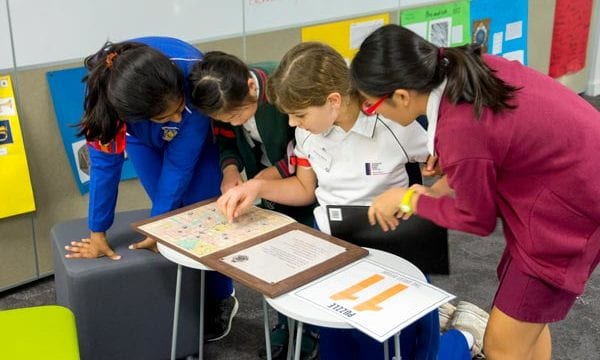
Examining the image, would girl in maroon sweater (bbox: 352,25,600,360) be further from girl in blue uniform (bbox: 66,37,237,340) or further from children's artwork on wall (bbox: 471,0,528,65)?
children's artwork on wall (bbox: 471,0,528,65)

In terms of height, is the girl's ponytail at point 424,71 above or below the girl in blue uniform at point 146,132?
above

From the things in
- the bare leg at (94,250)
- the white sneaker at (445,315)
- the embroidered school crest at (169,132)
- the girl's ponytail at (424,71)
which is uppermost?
the girl's ponytail at (424,71)

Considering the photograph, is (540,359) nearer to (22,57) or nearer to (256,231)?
(256,231)

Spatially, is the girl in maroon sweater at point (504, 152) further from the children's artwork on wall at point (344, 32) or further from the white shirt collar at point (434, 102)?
the children's artwork on wall at point (344, 32)

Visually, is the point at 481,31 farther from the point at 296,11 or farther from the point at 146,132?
the point at 146,132

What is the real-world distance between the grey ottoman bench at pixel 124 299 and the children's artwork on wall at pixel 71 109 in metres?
0.55

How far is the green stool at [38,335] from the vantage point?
146 centimetres

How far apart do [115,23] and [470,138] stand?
1706mm

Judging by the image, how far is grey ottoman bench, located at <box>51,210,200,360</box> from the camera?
1.92 metres

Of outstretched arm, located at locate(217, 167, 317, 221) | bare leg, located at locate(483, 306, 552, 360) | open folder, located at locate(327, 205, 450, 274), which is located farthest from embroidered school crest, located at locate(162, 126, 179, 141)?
bare leg, located at locate(483, 306, 552, 360)

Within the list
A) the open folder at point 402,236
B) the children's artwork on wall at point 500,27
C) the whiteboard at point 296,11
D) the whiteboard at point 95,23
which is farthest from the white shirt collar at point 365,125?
the children's artwork on wall at point 500,27

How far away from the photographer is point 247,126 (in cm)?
194

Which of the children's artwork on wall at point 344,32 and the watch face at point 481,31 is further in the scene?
the watch face at point 481,31

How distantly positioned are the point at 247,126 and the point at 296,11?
1361 mm
